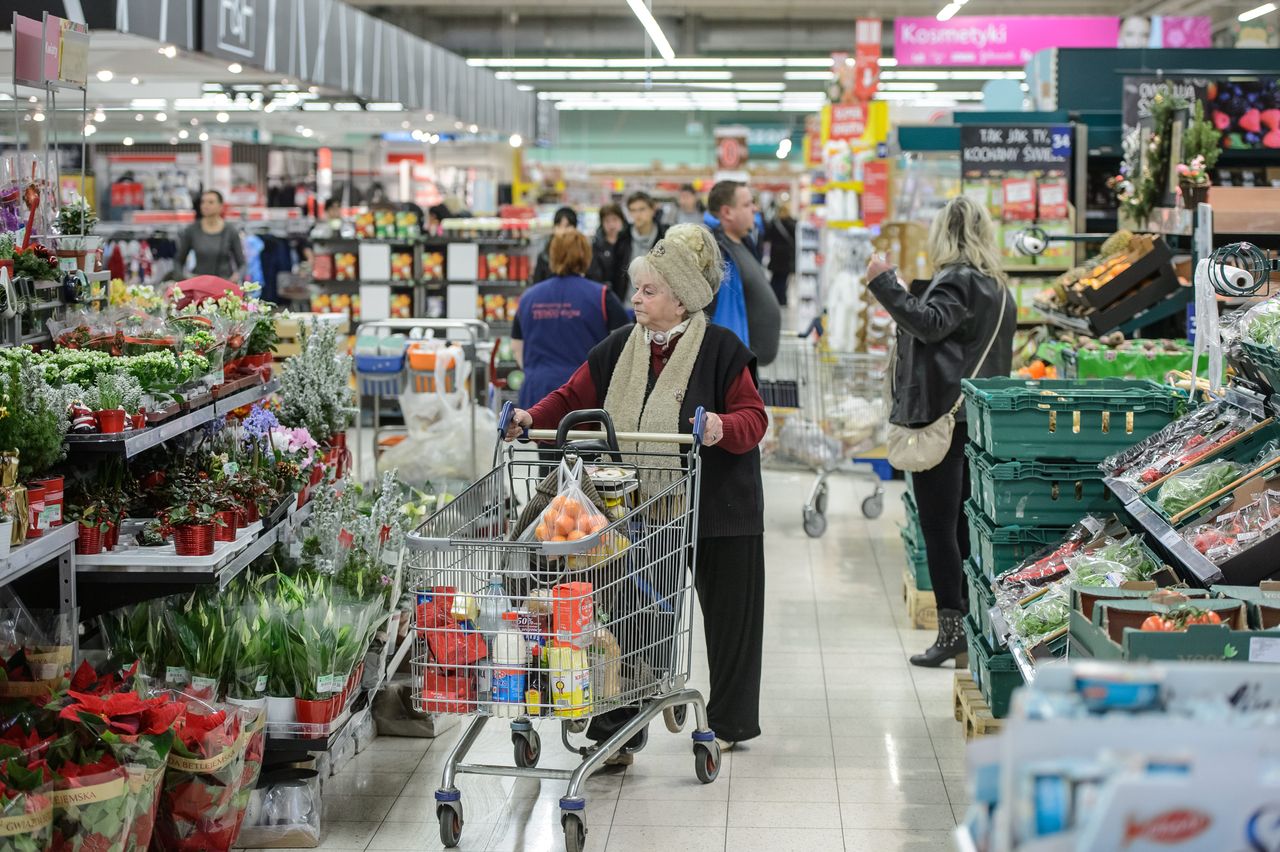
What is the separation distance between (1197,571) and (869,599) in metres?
3.64

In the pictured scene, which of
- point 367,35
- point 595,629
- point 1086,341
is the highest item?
point 367,35

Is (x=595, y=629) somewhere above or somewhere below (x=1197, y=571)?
below

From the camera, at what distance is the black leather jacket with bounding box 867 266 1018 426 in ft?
17.6

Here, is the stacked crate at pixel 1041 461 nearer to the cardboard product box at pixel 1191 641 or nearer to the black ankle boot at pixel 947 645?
the black ankle boot at pixel 947 645

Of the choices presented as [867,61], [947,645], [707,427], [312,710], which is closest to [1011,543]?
[707,427]

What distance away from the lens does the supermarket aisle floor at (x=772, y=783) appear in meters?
4.04

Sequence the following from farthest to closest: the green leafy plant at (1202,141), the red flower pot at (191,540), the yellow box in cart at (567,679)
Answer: the green leafy plant at (1202,141)
the red flower pot at (191,540)
the yellow box in cart at (567,679)

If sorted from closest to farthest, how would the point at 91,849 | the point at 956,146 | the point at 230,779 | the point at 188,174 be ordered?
the point at 91,849, the point at 230,779, the point at 956,146, the point at 188,174

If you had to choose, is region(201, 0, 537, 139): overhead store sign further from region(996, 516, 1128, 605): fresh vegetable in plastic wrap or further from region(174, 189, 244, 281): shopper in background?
region(996, 516, 1128, 605): fresh vegetable in plastic wrap

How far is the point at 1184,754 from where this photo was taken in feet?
4.79

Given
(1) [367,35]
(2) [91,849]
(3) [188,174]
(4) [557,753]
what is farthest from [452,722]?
(3) [188,174]

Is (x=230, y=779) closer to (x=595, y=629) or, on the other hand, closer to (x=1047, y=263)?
(x=595, y=629)

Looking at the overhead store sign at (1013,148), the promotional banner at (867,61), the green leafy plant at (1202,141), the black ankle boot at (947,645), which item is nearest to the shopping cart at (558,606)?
the black ankle boot at (947,645)

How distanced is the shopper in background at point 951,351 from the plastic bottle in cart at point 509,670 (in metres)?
2.29
